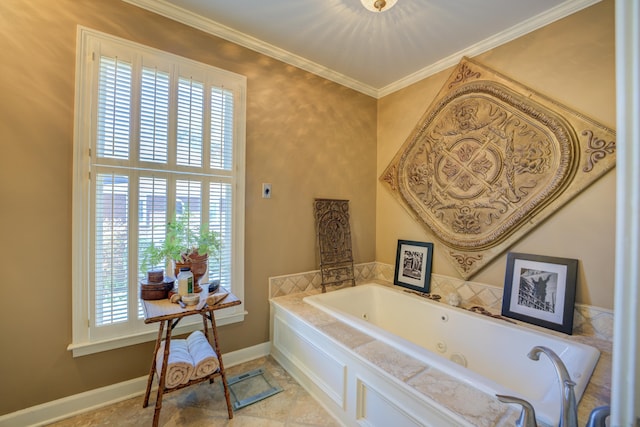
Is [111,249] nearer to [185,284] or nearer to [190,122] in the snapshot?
[185,284]

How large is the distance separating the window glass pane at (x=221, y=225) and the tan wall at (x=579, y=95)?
215 cm

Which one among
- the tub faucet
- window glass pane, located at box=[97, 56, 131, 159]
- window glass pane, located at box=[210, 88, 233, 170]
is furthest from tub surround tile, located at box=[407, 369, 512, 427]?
window glass pane, located at box=[97, 56, 131, 159]

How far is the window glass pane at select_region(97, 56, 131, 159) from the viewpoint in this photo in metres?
1.70

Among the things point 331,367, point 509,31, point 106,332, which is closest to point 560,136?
point 509,31

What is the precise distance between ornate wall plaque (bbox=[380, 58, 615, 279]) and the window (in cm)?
193

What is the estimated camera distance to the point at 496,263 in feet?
7.10

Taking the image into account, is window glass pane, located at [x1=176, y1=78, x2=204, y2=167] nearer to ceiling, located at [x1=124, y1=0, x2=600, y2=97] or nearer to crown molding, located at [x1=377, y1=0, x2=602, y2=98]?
ceiling, located at [x1=124, y1=0, x2=600, y2=97]

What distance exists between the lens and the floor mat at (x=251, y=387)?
1783 mm

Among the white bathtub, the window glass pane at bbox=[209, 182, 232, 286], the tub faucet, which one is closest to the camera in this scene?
the tub faucet

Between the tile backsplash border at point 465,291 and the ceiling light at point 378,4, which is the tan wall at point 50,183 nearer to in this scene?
the tile backsplash border at point 465,291

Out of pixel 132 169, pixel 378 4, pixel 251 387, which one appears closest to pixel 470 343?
pixel 251 387

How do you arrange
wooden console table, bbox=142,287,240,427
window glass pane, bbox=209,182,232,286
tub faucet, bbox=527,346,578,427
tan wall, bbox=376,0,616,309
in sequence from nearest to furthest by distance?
1. tub faucet, bbox=527,346,578,427
2. wooden console table, bbox=142,287,240,427
3. tan wall, bbox=376,0,616,309
4. window glass pane, bbox=209,182,232,286

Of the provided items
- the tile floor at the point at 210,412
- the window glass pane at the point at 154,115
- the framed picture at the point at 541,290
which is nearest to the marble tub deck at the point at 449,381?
the framed picture at the point at 541,290

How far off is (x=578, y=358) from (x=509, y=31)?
2.34 metres
